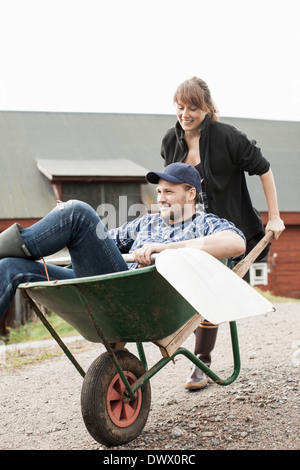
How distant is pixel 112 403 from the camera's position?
2.50 m

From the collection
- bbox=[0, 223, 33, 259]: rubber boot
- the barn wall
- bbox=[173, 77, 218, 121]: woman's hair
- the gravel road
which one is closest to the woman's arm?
bbox=[173, 77, 218, 121]: woman's hair

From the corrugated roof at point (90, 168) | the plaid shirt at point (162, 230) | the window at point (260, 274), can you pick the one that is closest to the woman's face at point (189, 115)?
the plaid shirt at point (162, 230)

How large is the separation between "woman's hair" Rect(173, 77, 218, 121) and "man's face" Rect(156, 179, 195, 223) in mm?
549

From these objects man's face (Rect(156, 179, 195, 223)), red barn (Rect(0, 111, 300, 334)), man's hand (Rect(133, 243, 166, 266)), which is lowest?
red barn (Rect(0, 111, 300, 334))

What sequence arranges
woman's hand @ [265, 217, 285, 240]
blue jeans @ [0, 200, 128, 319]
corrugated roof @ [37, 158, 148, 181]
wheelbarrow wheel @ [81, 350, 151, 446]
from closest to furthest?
1. blue jeans @ [0, 200, 128, 319]
2. wheelbarrow wheel @ [81, 350, 151, 446]
3. woman's hand @ [265, 217, 285, 240]
4. corrugated roof @ [37, 158, 148, 181]

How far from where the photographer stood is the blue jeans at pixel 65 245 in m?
2.22

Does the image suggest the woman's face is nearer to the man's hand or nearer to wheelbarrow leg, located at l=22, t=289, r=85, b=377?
the man's hand

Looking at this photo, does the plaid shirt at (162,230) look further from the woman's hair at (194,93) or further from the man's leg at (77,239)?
the woman's hair at (194,93)

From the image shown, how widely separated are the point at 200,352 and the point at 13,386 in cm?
182

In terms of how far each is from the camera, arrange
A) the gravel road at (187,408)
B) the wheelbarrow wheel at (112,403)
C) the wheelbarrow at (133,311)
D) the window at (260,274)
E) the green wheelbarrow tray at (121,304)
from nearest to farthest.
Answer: the wheelbarrow at (133,311) → the green wheelbarrow tray at (121,304) → the wheelbarrow wheel at (112,403) → the gravel road at (187,408) → the window at (260,274)

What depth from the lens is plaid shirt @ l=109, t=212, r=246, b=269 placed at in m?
2.54

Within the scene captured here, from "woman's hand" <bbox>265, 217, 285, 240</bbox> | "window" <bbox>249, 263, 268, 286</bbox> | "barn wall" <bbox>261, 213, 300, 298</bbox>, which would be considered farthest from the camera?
"barn wall" <bbox>261, 213, 300, 298</bbox>

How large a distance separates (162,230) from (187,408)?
112cm
